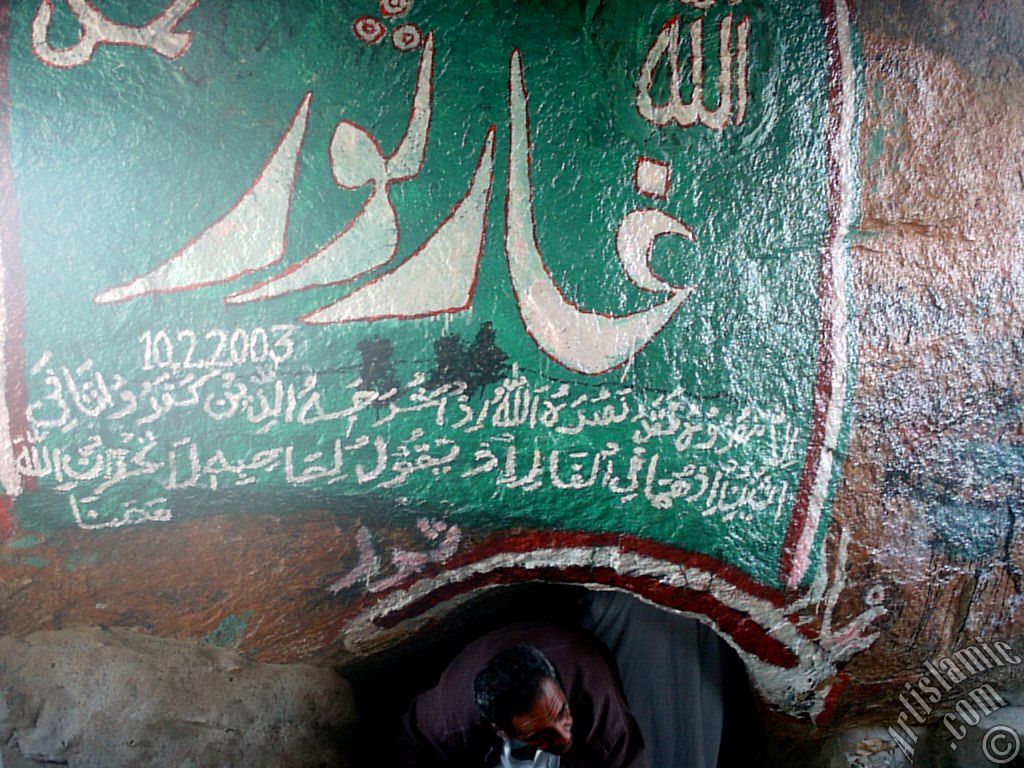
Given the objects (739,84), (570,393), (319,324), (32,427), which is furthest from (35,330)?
(739,84)

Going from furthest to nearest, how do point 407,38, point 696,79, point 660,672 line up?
point 660,672
point 696,79
point 407,38

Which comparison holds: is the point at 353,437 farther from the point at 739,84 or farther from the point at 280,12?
the point at 739,84

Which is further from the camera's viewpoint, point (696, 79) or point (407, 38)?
point (696, 79)

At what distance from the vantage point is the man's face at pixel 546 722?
1979 millimetres

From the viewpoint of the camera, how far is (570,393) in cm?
195

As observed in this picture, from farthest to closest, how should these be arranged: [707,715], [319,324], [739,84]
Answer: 1. [707,715]
2. [739,84]
3. [319,324]

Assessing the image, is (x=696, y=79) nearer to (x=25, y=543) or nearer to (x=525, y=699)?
(x=525, y=699)

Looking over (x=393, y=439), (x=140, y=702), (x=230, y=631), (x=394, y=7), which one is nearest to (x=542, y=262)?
(x=393, y=439)

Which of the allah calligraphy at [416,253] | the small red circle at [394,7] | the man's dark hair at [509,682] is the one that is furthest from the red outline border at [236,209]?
the man's dark hair at [509,682]

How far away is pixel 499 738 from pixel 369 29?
1.63 metres

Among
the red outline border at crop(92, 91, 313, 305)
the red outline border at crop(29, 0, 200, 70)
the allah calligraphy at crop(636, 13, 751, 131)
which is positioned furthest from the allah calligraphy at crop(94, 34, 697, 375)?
the red outline border at crop(29, 0, 200, 70)

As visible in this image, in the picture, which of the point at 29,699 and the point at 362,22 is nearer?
the point at 362,22

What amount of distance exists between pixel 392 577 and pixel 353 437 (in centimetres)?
35

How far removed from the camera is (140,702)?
2.00 m
